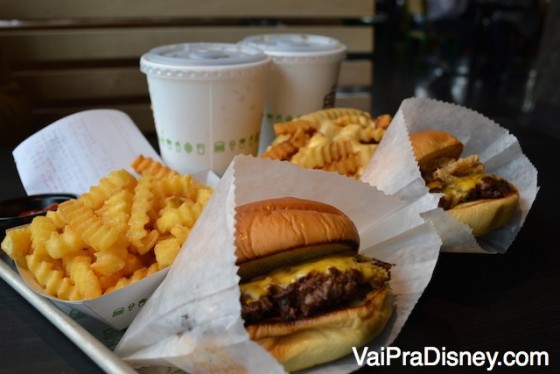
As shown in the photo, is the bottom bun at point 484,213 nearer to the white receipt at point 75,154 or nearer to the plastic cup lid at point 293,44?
the plastic cup lid at point 293,44

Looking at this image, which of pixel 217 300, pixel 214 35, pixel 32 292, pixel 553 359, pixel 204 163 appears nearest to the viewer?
pixel 217 300

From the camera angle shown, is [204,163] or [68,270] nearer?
[68,270]

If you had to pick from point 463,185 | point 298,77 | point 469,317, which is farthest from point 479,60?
point 469,317

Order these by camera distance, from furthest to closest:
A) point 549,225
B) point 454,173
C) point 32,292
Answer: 1. point 549,225
2. point 454,173
3. point 32,292

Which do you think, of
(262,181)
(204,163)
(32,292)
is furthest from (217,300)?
(204,163)

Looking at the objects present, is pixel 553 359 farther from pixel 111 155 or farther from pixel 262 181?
pixel 111 155

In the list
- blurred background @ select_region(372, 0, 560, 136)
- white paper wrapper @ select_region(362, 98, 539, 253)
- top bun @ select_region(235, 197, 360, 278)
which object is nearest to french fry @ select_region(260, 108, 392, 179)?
white paper wrapper @ select_region(362, 98, 539, 253)
